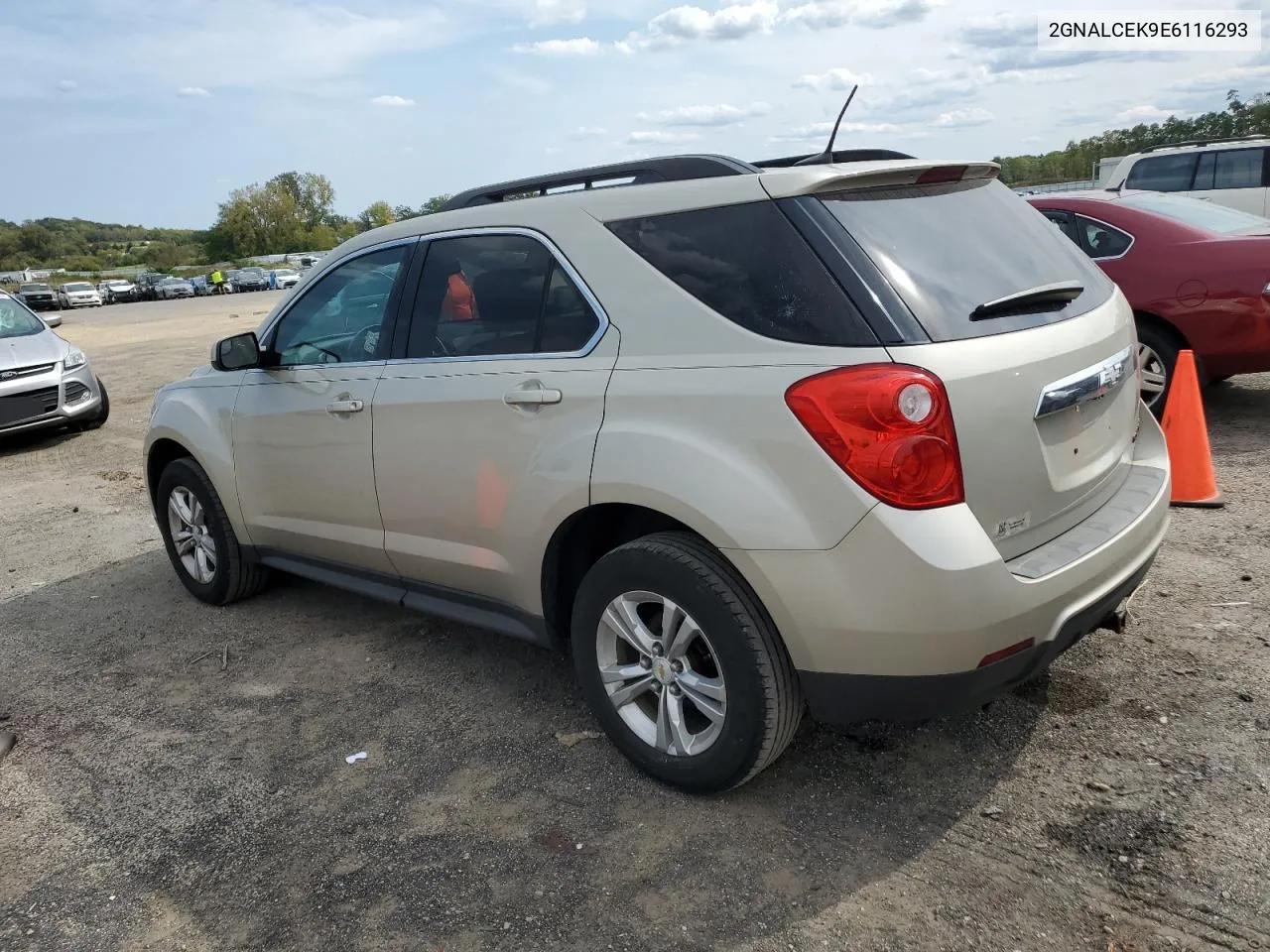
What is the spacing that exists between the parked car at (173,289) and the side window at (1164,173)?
177 feet

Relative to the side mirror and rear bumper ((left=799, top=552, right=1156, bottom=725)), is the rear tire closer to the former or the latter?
rear bumper ((left=799, top=552, right=1156, bottom=725))

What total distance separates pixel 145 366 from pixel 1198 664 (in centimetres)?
1680

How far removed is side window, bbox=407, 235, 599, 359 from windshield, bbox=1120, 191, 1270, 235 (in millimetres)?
5483

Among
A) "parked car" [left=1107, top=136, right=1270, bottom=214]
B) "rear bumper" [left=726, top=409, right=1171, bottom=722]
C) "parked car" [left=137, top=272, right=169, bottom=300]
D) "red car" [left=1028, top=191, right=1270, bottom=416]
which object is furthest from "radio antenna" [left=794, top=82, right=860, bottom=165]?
"parked car" [left=137, top=272, right=169, bottom=300]

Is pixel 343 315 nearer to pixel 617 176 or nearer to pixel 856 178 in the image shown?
pixel 617 176

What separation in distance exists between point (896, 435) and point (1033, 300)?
750 millimetres

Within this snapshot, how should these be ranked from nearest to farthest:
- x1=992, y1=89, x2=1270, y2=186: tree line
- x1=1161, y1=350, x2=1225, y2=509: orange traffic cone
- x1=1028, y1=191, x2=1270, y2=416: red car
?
x1=1161, y1=350, x2=1225, y2=509: orange traffic cone → x1=1028, y1=191, x2=1270, y2=416: red car → x1=992, y1=89, x2=1270, y2=186: tree line

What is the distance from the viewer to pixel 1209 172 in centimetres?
1276

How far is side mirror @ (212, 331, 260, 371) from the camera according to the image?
4.24 metres

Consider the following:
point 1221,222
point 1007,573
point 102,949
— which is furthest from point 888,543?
point 1221,222

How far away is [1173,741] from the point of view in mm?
3051

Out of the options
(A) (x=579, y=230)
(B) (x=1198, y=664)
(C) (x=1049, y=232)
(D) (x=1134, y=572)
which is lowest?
(B) (x=1198, y=664)

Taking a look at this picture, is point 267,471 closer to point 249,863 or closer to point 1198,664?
point 249,863

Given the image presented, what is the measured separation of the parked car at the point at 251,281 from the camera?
58.4m
